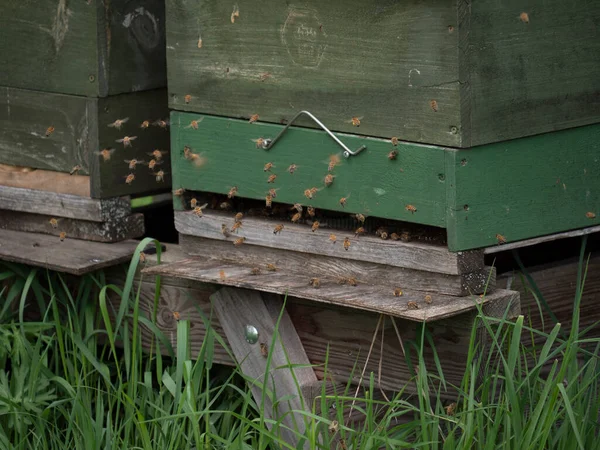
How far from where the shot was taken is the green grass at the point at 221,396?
3297 millimetres

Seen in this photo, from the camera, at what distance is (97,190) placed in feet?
14.2

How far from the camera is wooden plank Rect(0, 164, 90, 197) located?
14.4 ft

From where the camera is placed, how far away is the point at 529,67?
3430 mm

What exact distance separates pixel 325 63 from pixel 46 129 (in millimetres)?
1312

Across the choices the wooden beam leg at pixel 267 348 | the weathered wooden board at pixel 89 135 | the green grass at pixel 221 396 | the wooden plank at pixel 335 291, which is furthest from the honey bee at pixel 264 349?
the weathered wooden board at pixel 89 135

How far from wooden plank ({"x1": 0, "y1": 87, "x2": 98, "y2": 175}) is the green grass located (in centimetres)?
42

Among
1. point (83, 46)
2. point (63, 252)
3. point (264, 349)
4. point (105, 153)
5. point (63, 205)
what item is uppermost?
point (83, 46)

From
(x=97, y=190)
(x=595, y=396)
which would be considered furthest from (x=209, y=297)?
(x=595, y=396)

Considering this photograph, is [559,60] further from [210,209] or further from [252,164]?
[210,209]

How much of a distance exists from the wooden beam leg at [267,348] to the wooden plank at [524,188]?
73cm

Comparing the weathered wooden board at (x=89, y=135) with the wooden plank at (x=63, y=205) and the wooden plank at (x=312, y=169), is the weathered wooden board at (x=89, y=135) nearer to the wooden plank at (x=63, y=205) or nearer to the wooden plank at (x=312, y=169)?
the wooden plank at (x=63, y=205)

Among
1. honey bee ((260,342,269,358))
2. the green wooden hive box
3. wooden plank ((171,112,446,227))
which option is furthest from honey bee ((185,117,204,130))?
honey bee ((260,342,269,358))

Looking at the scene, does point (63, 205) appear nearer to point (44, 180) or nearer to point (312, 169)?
point (44, 180)

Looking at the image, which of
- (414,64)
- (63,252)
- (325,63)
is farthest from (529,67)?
(63,252)
